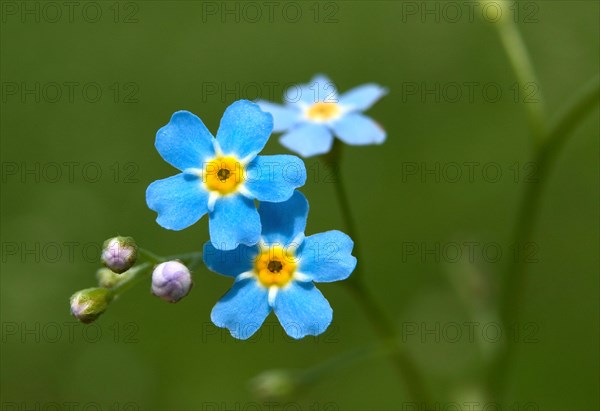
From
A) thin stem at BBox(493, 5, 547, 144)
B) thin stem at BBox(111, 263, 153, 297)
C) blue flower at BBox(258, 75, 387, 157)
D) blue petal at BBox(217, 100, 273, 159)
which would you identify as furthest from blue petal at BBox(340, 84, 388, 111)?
thin stem at BBox(111, 263, 153, 297)

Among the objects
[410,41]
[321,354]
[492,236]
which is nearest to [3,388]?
[321,354]

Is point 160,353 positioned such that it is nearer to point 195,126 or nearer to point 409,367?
point 409,367

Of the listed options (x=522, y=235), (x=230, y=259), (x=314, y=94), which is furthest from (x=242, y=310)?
(x=522, y=235)

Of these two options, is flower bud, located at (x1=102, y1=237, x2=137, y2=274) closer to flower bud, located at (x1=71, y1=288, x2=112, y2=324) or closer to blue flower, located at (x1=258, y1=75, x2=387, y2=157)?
flower bud, located at (x1=71, y1=288, x2=112, y2=324)

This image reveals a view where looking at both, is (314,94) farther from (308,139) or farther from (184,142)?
(184,142)

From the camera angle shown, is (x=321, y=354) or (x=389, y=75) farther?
(x=389, y=75)

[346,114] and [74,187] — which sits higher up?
[346,114]
